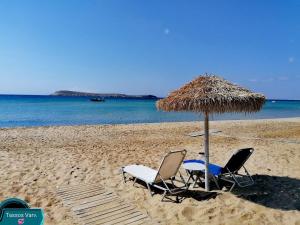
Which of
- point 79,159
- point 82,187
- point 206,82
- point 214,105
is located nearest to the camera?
point 214,105

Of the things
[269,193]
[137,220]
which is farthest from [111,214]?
[269,193]

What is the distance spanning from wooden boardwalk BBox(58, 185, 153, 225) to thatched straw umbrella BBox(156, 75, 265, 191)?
1.73m

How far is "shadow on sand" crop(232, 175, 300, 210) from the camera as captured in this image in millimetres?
5203

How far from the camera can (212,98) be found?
17.0 ft

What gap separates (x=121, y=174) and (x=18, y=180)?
2.19m

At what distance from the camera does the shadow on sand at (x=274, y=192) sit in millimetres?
5203

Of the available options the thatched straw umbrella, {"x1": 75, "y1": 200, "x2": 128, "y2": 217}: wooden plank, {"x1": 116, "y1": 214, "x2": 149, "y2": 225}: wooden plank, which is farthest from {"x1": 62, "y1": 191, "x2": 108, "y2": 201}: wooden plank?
the thatched straw umbrella

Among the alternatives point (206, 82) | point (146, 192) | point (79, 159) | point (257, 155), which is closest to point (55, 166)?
point (79, 159)

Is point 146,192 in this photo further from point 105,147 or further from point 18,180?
point 105,147

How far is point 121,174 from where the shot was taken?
7.14 meters

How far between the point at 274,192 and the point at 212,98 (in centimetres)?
222

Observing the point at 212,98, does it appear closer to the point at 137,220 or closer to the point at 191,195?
the point at 191,195

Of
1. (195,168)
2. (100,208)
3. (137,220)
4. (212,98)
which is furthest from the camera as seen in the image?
(195,168)

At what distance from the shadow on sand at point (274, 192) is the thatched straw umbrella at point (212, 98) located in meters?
0.81
